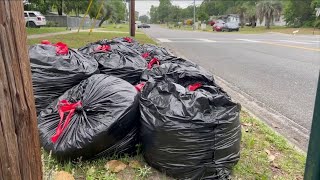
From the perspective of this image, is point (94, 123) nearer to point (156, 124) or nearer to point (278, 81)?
point (156, 124)

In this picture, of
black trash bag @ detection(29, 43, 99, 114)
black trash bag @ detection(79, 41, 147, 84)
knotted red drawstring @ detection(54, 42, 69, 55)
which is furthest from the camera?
black trash bag @ detection(79, 41, 147, 84)

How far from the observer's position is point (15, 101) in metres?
0.97

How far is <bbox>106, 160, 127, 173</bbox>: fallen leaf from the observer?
231 centimetres

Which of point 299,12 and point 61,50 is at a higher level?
point 299,12

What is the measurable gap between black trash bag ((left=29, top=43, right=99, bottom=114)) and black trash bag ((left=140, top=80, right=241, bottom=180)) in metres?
1.02

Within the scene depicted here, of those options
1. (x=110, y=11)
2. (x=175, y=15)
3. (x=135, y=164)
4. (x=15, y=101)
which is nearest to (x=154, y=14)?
(x=175, y=15)

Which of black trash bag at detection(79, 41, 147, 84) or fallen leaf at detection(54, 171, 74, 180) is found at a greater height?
black trash bag at detection(79, 41, 147, 84)

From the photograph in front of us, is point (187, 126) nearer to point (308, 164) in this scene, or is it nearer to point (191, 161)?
point (191, 161)

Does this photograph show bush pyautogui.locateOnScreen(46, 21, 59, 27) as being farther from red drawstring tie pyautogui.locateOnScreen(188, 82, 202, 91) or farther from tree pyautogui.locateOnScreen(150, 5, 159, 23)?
tree pyautogui.locateOnScreen(150, 5, 159, 23)

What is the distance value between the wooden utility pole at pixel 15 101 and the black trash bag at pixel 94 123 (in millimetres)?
1191

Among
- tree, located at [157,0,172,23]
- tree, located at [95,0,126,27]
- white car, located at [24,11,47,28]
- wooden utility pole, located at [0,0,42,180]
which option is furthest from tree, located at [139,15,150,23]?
wooden utility pole, located at [0,0,42,180]

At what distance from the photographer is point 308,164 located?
1.26m

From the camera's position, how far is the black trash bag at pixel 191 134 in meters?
2.14

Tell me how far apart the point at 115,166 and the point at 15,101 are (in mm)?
1483
